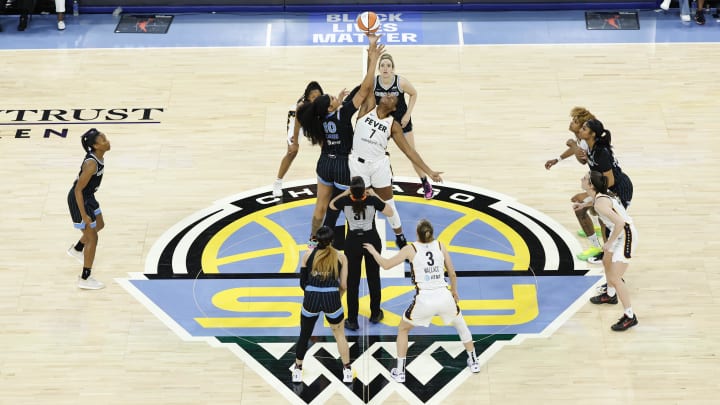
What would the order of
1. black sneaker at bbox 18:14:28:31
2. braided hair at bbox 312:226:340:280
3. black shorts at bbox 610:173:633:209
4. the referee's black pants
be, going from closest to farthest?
braided hair at bbox 312:226:340:280, the referee's black pants, black shorts at bbox 610:173:633:209, black sneaker at bbox 18:14:28:31

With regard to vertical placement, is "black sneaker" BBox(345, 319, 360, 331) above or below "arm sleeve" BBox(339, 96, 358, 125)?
below

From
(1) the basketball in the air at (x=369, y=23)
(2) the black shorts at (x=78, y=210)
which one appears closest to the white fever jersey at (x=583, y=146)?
(1) the basketball in the air at (x=369, y=23)

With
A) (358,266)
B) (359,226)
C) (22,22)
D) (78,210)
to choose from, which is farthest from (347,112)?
(22,22)

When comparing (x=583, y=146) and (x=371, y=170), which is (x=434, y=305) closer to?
(x=371, y=170)

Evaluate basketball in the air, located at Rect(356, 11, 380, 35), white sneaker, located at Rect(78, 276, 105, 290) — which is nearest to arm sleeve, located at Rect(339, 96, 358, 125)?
basketball in the air, located at Rect(356, 11, 380, 35)

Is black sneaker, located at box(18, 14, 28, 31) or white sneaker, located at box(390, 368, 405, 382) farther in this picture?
black sneaker, located at box(18, 14, 28, 31)

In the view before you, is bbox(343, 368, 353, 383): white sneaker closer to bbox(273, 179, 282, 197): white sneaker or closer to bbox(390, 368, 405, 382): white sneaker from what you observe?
bbox(390, 368, 405, 382): white sneaker

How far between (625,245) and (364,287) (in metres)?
2.66

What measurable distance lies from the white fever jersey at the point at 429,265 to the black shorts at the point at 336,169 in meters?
1.77

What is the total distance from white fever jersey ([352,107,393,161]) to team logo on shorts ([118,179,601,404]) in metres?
1.30

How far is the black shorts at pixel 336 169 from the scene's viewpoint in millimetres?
10938

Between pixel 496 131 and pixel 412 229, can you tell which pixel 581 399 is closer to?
pixel 412 229

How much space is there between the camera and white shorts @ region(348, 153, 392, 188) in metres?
11.0

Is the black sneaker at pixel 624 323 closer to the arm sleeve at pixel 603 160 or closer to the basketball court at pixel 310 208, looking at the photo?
the basketball court at pixel 310 208
